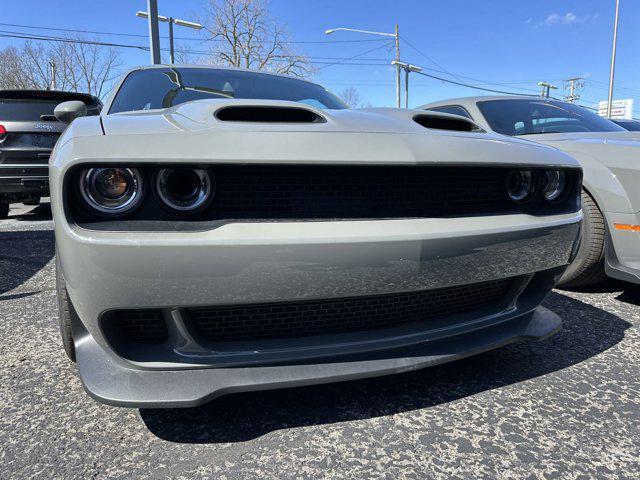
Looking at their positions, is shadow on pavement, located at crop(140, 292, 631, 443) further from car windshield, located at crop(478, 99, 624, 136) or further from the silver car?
car windshield, located at crop(478, 99, 624, 136)

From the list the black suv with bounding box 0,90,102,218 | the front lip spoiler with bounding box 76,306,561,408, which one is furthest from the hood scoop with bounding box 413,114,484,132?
the black suv with bounding box 0,90,102,218

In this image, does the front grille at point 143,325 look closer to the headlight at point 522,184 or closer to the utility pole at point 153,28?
the headlight at point 522,184

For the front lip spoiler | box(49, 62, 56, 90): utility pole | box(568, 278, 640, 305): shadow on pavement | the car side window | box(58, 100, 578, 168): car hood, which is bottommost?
box(568, 278, 640, 305): shadow on pavement

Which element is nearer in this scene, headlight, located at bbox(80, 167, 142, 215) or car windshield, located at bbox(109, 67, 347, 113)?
headlight, located at bbox(80, 167, 142, 215)

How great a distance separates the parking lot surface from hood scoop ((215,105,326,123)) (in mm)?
1000

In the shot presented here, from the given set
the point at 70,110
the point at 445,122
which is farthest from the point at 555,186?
the point at 70,110

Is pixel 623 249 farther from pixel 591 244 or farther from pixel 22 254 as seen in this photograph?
pixel 22 254

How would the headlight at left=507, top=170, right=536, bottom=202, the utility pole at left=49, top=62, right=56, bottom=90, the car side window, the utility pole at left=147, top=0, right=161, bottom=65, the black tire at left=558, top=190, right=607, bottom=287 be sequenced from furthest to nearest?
the utility pole at left=49, top=62, right=56, bottom=90, the utility pole at left=147, top=0, right=161, bottom=65, the car side window, the black tire at left=558, top=190, right=607, bottom=287, the headlight at left=507, top=170, right=536, bottom=202

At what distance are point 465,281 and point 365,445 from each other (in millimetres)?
622

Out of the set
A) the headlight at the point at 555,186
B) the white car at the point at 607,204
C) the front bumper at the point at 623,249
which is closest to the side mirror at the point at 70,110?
the headlight at the point at 555,186

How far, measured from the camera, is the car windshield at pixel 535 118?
3.47 m

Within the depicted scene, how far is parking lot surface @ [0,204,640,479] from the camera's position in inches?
53.1

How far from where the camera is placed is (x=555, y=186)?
1.87 m

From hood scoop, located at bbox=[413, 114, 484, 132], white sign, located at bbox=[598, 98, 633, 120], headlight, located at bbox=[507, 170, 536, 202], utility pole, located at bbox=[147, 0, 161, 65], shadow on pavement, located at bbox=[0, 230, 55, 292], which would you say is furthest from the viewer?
white sign, located at bbox=[598, 98, 633, 120]
